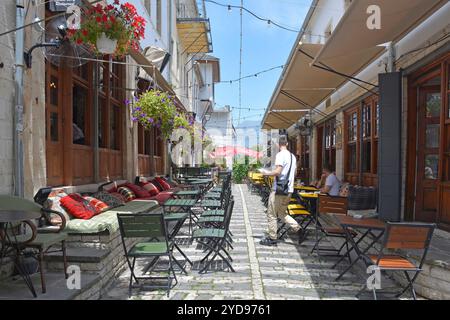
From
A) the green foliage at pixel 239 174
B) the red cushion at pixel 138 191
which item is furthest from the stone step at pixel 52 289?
the green foliage at pixel 239 174

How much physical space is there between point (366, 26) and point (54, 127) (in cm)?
476

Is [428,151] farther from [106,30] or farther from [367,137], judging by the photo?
[106,30]

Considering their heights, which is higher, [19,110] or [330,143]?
[19,110]

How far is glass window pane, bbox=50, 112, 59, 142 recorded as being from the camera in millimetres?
5988

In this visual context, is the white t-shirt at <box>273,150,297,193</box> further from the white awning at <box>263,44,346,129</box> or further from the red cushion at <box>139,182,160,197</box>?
the red cushion at <box>139,182,160,197</box>

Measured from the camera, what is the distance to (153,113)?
8.91 metres

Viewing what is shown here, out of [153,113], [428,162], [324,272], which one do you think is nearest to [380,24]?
[428,162]

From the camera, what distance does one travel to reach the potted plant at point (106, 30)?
466cm

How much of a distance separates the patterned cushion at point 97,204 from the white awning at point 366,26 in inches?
160

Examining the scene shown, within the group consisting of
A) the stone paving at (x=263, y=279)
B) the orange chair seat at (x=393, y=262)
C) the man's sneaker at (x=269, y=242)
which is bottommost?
the stone paving at (x=263, y=279)

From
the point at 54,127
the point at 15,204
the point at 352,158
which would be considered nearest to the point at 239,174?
the point at 352,158

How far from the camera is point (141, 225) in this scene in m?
4.29

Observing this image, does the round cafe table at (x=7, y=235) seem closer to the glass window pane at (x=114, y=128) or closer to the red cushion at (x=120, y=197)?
the red cushion at (x=120, y=197)
